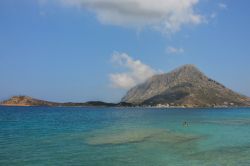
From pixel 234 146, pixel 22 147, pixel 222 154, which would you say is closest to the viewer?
pixel 222 154

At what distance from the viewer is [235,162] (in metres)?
38.8

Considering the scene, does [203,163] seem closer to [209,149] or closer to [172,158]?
[172,158]

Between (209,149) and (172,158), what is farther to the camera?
(209,149)

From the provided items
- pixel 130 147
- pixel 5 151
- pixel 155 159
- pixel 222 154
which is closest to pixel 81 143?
pixel 130 147

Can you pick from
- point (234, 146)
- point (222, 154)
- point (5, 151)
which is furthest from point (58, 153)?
point (234, 146)

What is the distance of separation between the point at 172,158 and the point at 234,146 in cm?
1415

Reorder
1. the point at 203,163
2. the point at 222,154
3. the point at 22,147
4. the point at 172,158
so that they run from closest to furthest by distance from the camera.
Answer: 1. the point at 203,163
2. the point at 172,158
3. the point at 222,154
4. the point at 22,147

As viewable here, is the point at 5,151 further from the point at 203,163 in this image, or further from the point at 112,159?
the point at 203,163

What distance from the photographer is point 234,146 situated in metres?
51.8

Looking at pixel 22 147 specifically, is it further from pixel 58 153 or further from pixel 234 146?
pixel 234 146

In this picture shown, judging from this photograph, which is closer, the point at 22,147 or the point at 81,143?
the point at 22,147

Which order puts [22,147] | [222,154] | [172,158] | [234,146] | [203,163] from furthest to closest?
[234,146], [22,147], [222,154], [172,158], [203,163]

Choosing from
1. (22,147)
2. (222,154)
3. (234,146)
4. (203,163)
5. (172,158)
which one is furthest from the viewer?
(234,146)

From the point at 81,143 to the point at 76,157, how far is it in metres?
12.4
